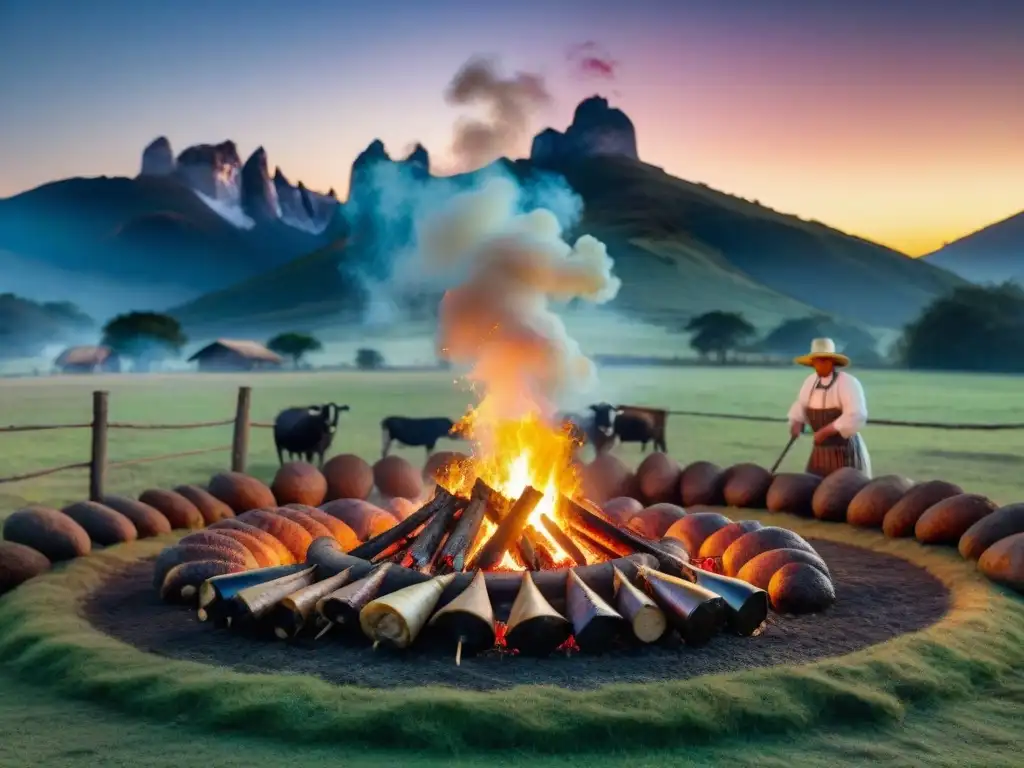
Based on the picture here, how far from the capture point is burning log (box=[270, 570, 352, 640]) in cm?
673

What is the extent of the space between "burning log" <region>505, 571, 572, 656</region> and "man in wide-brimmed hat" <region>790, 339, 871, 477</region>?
585cm

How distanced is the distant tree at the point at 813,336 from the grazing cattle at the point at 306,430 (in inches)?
2570

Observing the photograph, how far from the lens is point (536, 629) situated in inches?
249

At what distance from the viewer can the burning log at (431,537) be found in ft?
25.1

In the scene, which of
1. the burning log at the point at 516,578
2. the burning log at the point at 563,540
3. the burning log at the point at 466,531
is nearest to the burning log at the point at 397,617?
the burning log at the point at 516,578

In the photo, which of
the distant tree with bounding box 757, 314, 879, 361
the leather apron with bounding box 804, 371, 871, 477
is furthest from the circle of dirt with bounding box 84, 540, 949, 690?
the distant tree with bounding box 757, 314, 879, 361

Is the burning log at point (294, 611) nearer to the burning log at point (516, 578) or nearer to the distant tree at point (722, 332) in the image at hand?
the burning log at point (516, 578)

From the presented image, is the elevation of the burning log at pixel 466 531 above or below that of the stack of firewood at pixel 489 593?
above

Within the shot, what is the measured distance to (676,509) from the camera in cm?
976

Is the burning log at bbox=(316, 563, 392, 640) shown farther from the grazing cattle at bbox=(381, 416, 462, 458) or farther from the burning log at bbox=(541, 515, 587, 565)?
the grazing cattle at bbox=(381, 416, 462, 458)

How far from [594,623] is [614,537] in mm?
1700

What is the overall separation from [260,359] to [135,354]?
866cm

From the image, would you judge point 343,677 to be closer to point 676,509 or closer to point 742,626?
point 742,626

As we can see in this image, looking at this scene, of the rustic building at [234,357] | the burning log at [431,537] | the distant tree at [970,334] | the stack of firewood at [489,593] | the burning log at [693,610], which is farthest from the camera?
the rustic building at [234,357]
